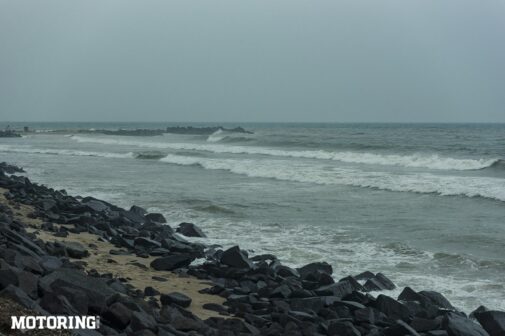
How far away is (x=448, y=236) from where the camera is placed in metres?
11.8

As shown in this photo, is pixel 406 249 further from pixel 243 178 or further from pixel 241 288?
pixel 243 178

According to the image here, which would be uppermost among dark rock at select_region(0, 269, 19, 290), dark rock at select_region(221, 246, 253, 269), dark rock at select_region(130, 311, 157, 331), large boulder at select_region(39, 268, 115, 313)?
dark rock at select_region(0, 269, 19, 290)

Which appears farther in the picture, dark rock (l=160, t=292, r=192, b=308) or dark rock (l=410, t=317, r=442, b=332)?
dark rock (l=160, t=292, r=192, b=308)

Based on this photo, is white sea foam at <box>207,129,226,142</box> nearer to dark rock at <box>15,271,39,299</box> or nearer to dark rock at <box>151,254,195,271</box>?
dark rock at <box>151,254,195,271</box>

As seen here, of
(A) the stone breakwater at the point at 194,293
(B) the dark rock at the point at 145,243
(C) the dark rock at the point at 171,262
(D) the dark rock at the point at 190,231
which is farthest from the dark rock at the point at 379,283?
(D) the dark rock at the point at 190,231

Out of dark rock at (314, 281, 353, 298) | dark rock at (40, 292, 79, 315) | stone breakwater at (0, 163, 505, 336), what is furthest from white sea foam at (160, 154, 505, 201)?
dark rock at (40, 292, 79, 315)

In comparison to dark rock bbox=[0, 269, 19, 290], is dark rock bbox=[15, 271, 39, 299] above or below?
below

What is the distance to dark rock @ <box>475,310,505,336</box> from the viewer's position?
20.5 feet

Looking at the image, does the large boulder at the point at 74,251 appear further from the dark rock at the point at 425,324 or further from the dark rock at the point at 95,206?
the dark rock at the point at 425,324

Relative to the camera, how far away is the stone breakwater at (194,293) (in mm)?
5191

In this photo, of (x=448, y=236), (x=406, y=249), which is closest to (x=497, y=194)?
(x=448, y=236)

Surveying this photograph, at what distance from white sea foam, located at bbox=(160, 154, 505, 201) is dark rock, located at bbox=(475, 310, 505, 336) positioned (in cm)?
1230

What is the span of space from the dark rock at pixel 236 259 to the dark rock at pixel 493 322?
3488 millimetres

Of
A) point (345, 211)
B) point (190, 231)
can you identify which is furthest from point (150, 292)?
point (345, 211)
